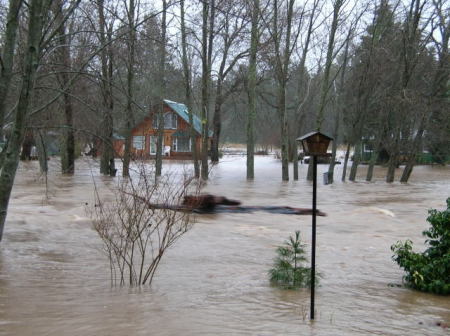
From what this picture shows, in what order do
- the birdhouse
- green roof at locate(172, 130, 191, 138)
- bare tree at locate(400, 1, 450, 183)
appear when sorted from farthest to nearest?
1. green roof at locate(172, 130, 191, 138)
2. bare tree at locate(400, 1, 450, 183)
3. the birdhouse

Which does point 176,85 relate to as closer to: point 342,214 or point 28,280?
Result: point 342,214

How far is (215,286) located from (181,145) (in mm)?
59078

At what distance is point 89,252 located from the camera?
1047 cm

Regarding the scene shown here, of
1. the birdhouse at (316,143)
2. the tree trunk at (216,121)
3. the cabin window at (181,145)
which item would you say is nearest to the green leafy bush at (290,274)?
the birdhouse at (316,143)

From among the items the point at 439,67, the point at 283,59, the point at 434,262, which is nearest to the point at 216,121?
the point at 283,59

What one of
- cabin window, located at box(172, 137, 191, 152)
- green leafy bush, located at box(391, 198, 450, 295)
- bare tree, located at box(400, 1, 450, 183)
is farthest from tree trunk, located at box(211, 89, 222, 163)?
green leafy bush, located at box(391, 198, 450, 295)

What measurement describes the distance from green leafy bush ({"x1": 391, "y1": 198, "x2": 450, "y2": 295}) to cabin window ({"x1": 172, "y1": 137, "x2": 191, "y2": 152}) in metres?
58.0

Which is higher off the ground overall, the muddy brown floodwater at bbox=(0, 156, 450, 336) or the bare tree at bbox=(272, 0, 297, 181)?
the bare tree at bbox=(272, 0, 297, 181)

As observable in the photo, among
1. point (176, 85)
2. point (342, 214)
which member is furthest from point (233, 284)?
point (176, 85)

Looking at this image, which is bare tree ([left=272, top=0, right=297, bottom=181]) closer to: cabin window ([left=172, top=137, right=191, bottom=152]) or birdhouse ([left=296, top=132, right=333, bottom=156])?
birdhouse ([left=296, top=132, right=333, bottom=156])

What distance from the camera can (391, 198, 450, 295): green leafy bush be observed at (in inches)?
287

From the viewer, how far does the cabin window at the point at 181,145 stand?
65.5m

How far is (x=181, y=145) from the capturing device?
66625mm

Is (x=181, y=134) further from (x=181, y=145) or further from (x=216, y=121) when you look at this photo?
(x=216, y=121)
